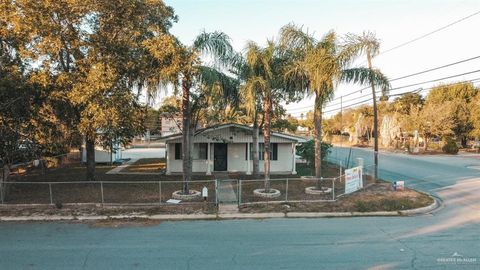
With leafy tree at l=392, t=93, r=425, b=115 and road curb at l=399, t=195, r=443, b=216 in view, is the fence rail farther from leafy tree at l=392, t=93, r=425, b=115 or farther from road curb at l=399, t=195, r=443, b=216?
leafy tree at l=392, t=93, r=425, b=115

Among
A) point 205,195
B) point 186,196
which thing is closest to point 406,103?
point 186,196

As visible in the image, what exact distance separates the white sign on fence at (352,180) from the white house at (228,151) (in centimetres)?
770

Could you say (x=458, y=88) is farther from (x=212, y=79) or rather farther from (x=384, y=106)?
(x=212, y=79)

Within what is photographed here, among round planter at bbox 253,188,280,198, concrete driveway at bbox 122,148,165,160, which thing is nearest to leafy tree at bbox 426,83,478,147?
concrete driveway at bbox 122,148,165,160

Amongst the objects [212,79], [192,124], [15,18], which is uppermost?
[15,18]

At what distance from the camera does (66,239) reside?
33.1 ft

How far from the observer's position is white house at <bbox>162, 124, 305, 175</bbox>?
23.8m

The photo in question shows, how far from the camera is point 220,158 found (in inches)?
998

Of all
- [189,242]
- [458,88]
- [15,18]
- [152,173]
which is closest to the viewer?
[189,242]

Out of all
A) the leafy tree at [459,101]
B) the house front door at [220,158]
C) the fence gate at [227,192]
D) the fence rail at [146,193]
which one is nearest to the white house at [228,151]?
the house front door at [220,158]

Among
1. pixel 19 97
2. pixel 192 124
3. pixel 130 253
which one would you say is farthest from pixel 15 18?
pixel 130 253

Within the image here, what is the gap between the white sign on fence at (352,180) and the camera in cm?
1614

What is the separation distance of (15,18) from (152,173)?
12.7 metres

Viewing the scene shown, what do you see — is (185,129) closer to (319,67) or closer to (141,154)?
(319,67)
